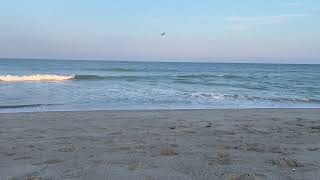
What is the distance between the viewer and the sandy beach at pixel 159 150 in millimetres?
4578

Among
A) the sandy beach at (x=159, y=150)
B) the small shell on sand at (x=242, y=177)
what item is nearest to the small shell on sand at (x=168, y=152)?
the sandy beach at (x=159, y=150)

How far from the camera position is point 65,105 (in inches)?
603

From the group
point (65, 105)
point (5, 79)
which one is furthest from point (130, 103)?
Answer: point (5, 79)

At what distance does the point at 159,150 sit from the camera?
586cm

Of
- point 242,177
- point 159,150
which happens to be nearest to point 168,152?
point 159,150

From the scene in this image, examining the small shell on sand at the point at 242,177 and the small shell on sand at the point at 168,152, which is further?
the small shell on sand at the point at 168,152

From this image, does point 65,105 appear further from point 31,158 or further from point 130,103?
point 31,158

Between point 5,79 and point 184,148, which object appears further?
point 5,79

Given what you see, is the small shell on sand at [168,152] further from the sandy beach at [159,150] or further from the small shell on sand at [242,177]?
the small shell on sand at [242,177]

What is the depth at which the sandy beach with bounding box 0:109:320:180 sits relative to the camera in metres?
4.58

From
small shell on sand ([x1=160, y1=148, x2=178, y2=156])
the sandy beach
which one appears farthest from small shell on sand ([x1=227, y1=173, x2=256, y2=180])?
small shell on sand ([x1=160, y1=148, x2=178, y2=156])

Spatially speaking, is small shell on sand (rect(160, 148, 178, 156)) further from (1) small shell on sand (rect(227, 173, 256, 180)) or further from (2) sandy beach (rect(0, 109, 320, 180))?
(1) small shell on sand (rect(227, 173, 256, 180))

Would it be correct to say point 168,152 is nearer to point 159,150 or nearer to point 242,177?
point 159,150

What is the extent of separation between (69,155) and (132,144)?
115 centimetres
